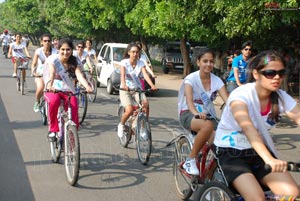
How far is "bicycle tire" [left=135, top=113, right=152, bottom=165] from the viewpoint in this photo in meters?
6.89

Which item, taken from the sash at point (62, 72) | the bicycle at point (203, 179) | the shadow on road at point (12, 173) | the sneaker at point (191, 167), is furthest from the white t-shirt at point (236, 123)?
the sash at point (62, 72)

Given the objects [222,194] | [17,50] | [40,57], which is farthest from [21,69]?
[222,194]

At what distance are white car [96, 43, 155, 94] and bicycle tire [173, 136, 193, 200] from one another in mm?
10063

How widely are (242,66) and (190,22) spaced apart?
6.11 metres

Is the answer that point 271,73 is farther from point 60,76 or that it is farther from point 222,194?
point 60,76

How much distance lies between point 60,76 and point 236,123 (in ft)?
11.6

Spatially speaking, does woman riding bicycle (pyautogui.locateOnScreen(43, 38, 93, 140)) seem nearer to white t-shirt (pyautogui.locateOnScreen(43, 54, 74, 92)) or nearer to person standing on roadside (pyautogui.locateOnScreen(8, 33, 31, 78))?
white t-shirt (pyautogui.locateOnScreen(43, 54, 74, 92))

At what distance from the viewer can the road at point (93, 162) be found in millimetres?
5637

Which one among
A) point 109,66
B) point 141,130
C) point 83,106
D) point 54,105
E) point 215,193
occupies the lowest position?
point 83,106

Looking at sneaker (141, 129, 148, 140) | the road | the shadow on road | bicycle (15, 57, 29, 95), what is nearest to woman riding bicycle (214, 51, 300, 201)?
the road

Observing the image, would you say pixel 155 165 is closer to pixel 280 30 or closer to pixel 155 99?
pixel 155 99

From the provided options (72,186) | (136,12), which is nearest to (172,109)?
(72,186)

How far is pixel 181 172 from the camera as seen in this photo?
5.46 meters

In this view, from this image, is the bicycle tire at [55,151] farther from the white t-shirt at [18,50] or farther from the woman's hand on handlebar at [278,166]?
the white t-shirt at [18,50]
